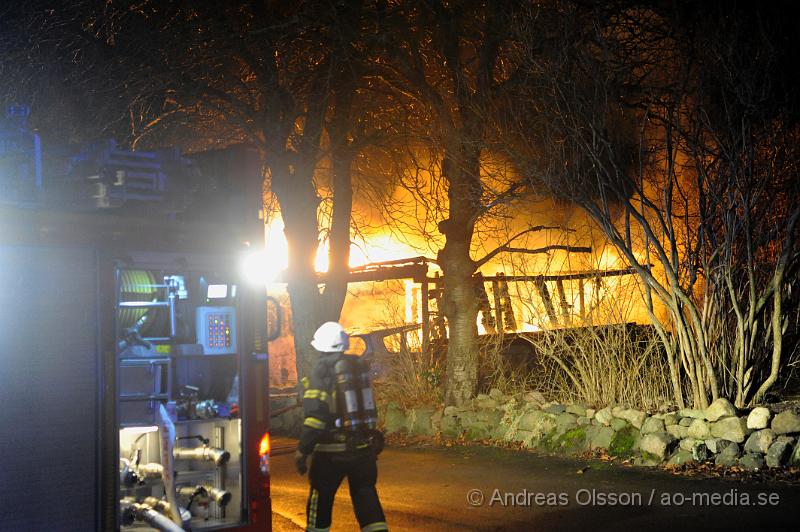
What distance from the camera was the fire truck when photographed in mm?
5230

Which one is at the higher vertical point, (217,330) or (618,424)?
(217,330)

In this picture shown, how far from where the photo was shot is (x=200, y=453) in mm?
6188

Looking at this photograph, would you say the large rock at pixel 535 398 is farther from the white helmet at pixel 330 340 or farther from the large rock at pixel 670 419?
the white helmet at pixel 330 340

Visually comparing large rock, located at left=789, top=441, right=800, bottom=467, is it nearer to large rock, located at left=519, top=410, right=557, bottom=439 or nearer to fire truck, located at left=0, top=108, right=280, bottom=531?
large rock, located at left=519, top=410, right=557, bottom=439

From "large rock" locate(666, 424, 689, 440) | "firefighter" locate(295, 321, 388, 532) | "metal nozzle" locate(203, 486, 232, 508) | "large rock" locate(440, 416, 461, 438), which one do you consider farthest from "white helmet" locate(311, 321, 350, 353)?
"large rock" locate(440, 416, 461, 438)

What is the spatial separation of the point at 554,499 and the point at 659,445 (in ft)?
5.59

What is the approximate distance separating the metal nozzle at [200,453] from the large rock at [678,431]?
5.99 m

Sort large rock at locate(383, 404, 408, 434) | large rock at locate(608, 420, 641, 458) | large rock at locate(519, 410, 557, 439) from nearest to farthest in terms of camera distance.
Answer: large rock at locate(608, 420, 641, 458) → large rock at locate(519, 410, 557, 439) → large rock at locate(383, 404, 408, 434)

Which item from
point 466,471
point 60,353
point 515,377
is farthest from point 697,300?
point 60,353

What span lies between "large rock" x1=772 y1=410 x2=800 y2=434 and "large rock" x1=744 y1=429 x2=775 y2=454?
3.4 inches

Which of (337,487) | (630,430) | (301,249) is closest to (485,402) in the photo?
(630,430)

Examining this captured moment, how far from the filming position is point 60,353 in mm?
5359

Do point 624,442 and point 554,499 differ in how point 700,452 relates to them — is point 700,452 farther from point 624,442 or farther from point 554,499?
point 554,499

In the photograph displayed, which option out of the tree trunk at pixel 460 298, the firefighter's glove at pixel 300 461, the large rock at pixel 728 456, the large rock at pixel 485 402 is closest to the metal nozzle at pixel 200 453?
the firefighter's glove at pixel 300 461
